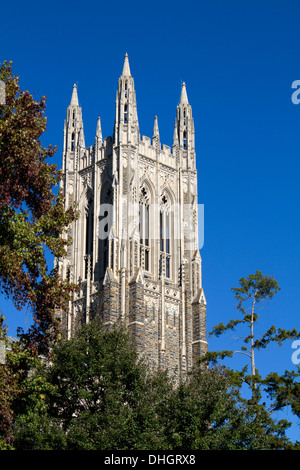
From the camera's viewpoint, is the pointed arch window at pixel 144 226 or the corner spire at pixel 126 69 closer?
the pointed arch window at pixel 144 226

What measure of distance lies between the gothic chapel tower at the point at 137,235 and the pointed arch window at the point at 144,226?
2.7 inches

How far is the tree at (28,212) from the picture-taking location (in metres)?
27.7

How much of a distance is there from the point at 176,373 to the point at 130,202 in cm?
1049

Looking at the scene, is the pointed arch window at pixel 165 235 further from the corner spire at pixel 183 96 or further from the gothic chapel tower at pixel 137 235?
the corner spire at pixel 183 96

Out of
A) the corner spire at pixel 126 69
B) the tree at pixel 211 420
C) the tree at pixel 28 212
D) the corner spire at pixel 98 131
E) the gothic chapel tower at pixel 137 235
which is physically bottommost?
the tree at pixel 211 420

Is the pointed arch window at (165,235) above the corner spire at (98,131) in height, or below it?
below

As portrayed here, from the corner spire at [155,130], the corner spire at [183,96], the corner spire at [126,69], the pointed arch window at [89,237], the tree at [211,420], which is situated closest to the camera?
the tree at [211,420]

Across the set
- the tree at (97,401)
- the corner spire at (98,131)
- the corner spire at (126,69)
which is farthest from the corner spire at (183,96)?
the tree at (97,401)

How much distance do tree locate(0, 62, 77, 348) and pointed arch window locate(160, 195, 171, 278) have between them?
29075 millimetres

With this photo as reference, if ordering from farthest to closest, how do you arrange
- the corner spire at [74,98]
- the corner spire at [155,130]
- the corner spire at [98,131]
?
the corner spire at [74,98] < the corner spire at [155,130] < the corner spire at [98,131]

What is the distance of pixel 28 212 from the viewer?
95.4 ft

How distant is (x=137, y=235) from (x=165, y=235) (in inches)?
179

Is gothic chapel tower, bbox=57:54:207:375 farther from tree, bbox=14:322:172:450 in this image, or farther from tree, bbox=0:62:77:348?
tree, bbox=0:62:77:348

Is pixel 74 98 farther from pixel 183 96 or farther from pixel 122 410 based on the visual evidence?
pixel 122 410
